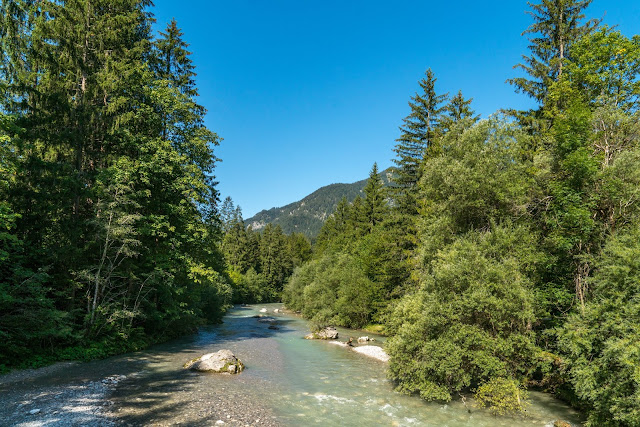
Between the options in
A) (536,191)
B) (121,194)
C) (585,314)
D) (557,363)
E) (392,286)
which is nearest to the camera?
(585,314)

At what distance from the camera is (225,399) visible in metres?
13.3

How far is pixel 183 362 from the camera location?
1892 centimetres

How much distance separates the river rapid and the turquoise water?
4 cm

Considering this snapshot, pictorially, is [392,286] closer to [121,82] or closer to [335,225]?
[121,82]

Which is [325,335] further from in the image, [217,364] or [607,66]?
[607,66]

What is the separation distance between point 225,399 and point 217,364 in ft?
16.1

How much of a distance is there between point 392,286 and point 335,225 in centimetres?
4399

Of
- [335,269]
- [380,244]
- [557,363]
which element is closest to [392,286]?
[380,244]

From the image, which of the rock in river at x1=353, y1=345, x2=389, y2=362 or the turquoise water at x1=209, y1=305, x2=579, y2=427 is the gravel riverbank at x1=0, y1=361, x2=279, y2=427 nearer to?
the turquoise water at x1=209, y1=305, x2=579, y2=427

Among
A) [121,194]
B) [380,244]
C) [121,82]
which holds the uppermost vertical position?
[121,82]

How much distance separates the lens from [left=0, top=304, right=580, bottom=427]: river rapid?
428 inches

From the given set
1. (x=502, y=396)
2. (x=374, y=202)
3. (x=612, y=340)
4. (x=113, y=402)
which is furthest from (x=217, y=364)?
(x=374, y=202)

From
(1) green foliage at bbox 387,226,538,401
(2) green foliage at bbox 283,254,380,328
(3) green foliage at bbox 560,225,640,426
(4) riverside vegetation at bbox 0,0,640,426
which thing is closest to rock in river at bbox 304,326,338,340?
(2) green foliage at bbox 283,254,380,328

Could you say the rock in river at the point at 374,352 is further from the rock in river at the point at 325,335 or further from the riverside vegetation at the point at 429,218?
the riverside vegetation at the point at 429,218
